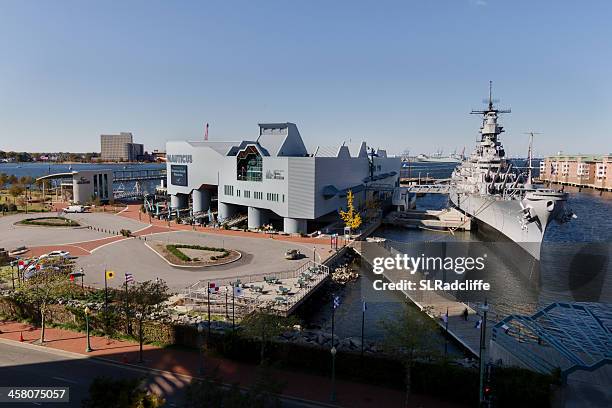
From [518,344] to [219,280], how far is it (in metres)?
20.9

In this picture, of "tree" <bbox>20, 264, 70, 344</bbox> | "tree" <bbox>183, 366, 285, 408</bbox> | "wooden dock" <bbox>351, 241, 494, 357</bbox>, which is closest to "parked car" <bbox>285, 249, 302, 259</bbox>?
"wooden dock" <bbox>351, 241, 494, 357</bbox>

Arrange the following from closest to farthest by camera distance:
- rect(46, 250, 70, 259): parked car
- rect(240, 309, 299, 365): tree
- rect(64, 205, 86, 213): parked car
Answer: rect(240, 309, 299, 365): tree
rect(46, 250, 70, 259): parked car
rect(64, 205, 86, 213): parked car

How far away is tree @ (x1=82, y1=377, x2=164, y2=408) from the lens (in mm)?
12281

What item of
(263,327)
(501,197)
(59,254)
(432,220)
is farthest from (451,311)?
(432,220)

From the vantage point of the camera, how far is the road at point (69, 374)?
17344 mm

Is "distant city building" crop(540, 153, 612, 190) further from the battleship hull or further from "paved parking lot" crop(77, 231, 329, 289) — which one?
"paved parking lot" crop(77, 231, 329, 289)

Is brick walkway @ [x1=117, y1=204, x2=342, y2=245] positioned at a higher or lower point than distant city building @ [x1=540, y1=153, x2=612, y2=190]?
lower

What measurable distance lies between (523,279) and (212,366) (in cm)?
2894

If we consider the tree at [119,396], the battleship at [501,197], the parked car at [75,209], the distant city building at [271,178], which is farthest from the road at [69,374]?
the parked car at [75,209]

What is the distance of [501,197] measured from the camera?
171ft

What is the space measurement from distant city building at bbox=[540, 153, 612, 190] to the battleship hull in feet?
290

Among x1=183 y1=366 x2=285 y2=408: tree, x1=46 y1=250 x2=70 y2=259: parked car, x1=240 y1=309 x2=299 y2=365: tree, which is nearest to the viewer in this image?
x1=183 y1=366 x2=285 y2=408: tree

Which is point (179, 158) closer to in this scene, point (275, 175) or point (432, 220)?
point (275, 175)

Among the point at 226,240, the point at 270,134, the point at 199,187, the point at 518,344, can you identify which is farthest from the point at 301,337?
the point at 199,187
